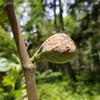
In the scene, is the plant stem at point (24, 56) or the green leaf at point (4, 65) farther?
the green leaf at point (4, 65)

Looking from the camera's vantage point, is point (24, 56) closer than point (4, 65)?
Yes

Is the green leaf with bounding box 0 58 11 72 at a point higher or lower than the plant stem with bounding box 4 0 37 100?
lower

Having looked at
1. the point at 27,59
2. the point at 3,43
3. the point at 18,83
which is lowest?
the point at 3,43

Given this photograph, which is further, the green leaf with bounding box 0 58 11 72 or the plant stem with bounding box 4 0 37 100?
the green leaf with bounding box 0 58 11 72

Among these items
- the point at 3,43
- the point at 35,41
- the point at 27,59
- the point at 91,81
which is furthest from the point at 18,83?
the point at 35,41

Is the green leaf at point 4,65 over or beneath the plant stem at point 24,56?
beneath

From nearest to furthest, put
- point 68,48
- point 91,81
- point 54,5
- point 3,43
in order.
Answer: point 68,48, point 3,43, point 91,81, point 54,5

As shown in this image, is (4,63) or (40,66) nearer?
(4,63)

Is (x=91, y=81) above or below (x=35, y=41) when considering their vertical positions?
below

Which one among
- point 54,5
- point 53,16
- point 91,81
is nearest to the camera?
point 91,81

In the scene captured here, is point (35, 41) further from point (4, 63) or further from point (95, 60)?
point (4, 63)
